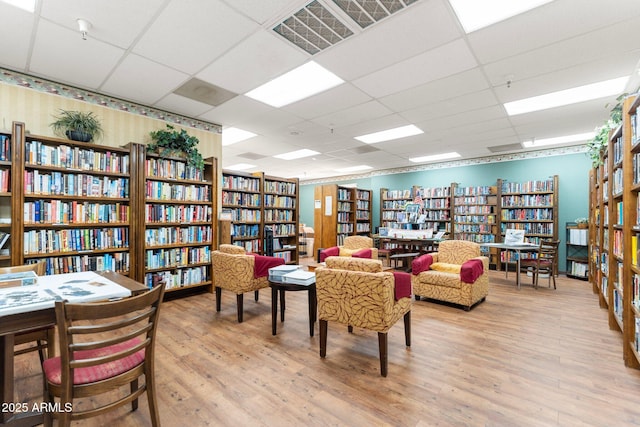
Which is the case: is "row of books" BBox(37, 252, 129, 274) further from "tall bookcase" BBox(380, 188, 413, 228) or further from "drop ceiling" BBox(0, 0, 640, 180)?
"tall bookcase" BBox(380, 188, 413, 228)

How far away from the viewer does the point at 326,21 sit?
252cm

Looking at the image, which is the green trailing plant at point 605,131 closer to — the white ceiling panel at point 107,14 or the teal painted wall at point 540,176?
the teal painted wall at point 540,176

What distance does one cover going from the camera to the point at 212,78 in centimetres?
353

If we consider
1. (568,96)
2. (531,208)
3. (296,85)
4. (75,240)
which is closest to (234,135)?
(296,85)

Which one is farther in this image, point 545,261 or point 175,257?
point 545,261

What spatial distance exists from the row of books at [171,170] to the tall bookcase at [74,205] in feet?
0.86

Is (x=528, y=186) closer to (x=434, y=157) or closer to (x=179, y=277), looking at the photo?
(x=434, y=157)

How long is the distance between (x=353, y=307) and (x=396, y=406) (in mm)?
756

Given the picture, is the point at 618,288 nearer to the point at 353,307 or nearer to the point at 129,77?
the point at 353,307

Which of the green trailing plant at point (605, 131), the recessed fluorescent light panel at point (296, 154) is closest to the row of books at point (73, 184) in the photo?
the recessed fluorescent light panel at point (296, 154)

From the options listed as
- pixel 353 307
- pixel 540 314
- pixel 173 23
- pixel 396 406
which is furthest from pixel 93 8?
pixel 540 314

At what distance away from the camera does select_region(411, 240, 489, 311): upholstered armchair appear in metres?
3.96

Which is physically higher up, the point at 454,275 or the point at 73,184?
the point at 73,184

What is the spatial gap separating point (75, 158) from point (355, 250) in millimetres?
4606
